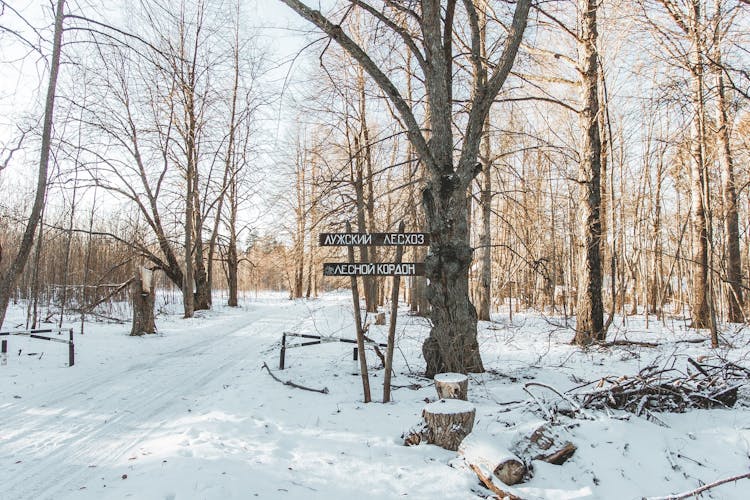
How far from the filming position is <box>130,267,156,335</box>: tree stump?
1099 centimetres

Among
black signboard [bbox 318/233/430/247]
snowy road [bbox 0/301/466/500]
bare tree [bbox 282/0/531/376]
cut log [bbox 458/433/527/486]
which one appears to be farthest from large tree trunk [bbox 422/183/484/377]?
cut log [bbox 458/433/527/486]

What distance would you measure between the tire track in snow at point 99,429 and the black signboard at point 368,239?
9.01ft

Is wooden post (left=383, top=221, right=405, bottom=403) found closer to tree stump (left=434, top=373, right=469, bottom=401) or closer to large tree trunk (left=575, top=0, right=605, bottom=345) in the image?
tree stump (left=434, top=373, right=469, bottom=401)

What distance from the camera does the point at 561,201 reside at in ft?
73.8

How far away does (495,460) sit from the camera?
10.5 feet

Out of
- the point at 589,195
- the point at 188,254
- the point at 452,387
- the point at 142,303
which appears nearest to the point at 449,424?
the point at 452,387

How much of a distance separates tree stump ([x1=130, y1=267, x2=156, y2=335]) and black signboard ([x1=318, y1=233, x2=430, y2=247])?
28.0 feet

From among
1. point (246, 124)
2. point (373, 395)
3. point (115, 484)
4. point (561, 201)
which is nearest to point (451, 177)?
point (373, 395)

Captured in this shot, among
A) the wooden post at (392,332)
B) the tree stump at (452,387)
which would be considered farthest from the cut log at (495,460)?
the wooden post at (392,332)

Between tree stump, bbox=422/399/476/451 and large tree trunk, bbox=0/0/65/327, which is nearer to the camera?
tree stump, bbox=422/399/476/451

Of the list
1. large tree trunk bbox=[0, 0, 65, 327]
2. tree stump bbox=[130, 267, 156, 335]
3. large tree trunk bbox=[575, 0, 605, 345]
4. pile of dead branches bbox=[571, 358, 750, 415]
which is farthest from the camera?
tree stump bbox=[130, 267, 156, 335]

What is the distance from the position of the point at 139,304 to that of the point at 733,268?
16002mm

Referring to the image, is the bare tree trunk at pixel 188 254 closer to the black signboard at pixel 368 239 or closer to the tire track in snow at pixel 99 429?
the tire track in snow at pixel 99 429

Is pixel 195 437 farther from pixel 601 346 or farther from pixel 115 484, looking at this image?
pixel 601 346
